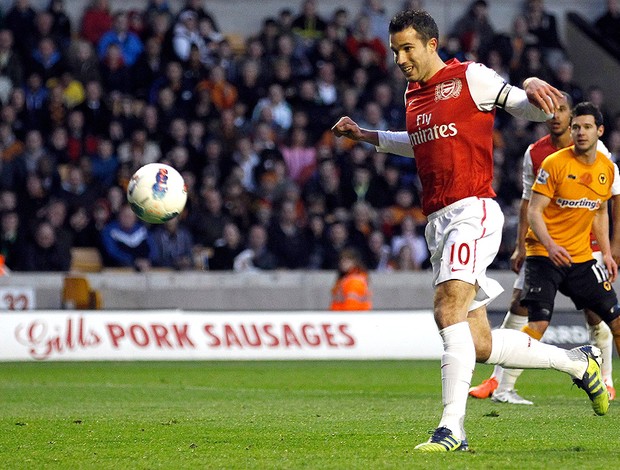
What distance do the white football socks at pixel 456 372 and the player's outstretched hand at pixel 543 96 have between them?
4.08ft

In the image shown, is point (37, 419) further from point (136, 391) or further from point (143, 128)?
point (143, 128)

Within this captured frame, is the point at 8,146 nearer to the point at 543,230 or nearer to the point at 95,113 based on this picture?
the point at 95,113

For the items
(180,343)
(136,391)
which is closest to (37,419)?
(136,391)

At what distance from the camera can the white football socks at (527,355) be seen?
7.16m

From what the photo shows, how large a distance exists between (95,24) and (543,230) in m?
13.1

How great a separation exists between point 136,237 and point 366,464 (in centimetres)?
1241

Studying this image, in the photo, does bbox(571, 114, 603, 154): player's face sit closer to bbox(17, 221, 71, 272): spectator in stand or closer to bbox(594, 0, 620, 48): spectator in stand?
bbox(17, 221, 71, 272): spectator in stand

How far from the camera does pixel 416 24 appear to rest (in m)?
6.90

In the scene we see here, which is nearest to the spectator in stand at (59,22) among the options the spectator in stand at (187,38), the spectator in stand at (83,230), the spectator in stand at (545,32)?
the spectator in stand at (187,38)

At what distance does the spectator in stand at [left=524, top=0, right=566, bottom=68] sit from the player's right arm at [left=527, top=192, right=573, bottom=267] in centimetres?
1400

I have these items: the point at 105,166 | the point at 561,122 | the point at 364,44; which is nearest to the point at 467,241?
the point at 561,122

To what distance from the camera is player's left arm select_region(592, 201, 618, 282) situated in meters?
10.0

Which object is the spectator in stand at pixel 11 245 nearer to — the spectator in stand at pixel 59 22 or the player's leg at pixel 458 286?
the spectator in stand at pixel 59 22

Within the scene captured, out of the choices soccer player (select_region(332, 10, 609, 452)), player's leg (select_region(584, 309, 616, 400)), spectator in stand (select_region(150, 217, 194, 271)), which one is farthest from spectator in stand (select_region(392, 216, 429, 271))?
soccer player (select_region(332, 10, 609, 452))
